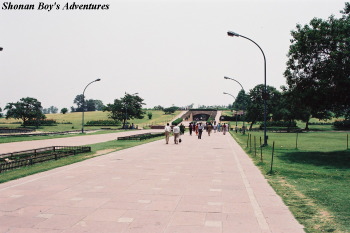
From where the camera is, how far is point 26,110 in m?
75.7

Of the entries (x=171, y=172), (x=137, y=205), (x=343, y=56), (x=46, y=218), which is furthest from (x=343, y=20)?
(x=46, y=218)

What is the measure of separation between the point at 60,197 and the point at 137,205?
2025mm

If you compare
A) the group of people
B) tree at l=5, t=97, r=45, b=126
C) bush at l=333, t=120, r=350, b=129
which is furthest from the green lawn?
tree at l=5, t=97, r=45, b=126

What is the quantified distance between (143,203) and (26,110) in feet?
260

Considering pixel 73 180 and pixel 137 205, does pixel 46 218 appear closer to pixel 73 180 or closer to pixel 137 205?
pixel 137 205

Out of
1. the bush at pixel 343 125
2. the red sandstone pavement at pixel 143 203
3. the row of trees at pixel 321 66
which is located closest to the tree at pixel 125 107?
the bush at pixel 343 125

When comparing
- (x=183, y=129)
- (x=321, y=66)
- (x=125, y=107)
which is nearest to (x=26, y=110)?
(x=125, y=107)

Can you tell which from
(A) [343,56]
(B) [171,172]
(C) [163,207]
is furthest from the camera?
(A) [343,56]

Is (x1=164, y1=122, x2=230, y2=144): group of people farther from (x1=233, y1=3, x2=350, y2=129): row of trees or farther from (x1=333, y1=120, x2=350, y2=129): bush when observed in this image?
(x1=333, y1=120, x2=350, y2=129): bush

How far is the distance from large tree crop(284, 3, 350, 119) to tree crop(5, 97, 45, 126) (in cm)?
7020

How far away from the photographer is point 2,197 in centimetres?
683

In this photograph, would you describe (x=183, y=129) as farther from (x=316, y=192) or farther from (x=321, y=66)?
(x=316, y=192)

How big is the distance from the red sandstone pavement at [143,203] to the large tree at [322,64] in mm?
7777

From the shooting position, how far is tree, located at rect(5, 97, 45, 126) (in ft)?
245
